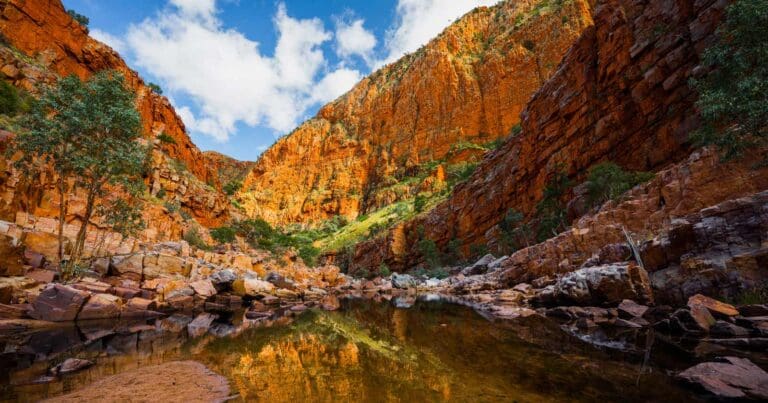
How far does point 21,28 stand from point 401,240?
57236 millimetres

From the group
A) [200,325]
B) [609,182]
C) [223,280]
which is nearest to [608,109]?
[609,182]

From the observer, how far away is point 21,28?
3556 cm

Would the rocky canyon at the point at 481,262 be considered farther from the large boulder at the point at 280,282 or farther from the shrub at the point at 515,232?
the shrub at the point at 515,232

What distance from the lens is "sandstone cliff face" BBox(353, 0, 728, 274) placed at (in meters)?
27.2

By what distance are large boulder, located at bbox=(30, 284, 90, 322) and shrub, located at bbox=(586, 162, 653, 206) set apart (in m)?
31.5

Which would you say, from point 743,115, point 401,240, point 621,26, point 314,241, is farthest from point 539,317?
point 314,241

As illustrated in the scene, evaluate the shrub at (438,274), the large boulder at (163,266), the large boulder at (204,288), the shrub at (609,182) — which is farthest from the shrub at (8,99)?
the shrub at (609,182)

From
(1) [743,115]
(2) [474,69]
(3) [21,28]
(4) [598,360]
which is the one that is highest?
(2) [474,69]

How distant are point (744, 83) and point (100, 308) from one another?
85.5ft

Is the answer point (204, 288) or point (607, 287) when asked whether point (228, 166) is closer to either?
point (204, 288)

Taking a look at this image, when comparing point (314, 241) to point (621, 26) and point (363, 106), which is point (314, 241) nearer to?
point (363, 106)

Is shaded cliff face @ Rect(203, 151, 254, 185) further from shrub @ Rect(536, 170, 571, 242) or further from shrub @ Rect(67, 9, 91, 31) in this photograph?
shrub @ Rect(536, 170, 571, 242)

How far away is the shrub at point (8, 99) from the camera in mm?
25047

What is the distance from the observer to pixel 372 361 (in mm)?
7508
